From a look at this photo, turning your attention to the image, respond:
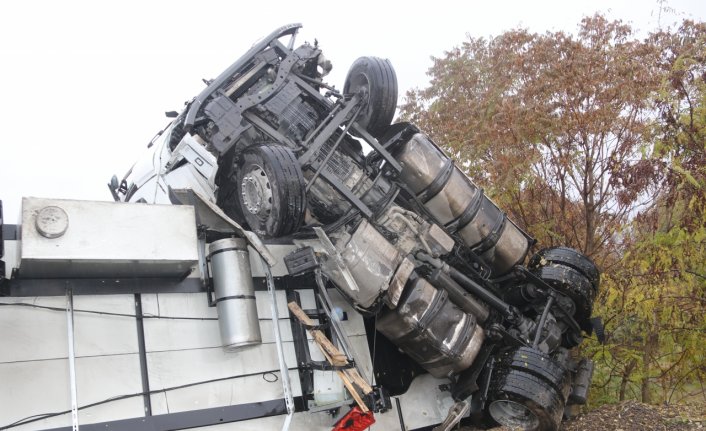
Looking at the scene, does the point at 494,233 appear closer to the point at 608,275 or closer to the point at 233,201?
the point at 608,275

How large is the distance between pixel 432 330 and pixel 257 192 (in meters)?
1.89

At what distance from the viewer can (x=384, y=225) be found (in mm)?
5684

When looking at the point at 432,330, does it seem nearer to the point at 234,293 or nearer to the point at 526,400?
the point at 526,400

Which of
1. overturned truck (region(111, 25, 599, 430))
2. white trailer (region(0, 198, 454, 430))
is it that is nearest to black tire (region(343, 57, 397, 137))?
overturned truck (region(111, 25, 599, 430))

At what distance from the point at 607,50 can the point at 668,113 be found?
2156 millimetres

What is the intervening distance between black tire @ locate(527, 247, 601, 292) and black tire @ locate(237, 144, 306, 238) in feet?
9.25

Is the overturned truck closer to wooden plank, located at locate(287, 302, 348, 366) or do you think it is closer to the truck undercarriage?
the truck undercarriage

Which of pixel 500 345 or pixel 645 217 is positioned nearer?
pixel 500 345

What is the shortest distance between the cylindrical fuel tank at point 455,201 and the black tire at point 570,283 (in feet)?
1.23

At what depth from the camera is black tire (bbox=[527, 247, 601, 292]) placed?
6383mm

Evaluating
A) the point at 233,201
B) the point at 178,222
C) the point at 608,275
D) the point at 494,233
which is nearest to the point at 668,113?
the point at 608,275

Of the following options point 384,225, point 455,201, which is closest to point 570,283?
point 455,201

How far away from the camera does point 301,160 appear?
540 cm

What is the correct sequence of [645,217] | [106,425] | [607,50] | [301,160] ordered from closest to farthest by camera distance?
[106,425]
[301,160]
[645,217]
[607,50]
